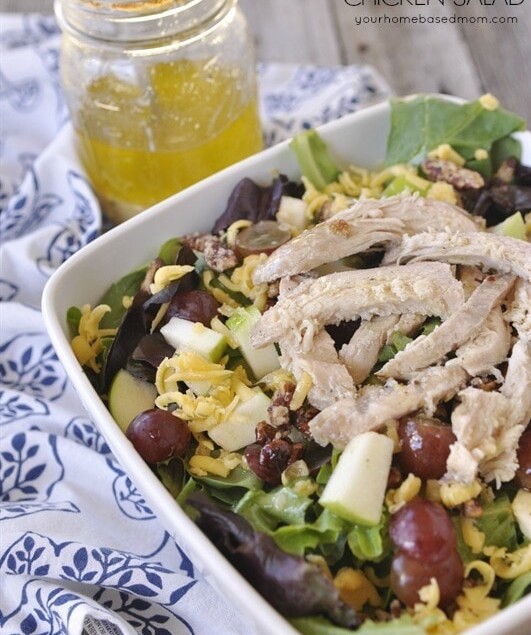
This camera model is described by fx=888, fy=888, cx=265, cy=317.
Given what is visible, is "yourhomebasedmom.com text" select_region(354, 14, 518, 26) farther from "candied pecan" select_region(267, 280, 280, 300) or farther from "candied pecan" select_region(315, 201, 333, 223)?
"candied pecan" select_region(267, 280, 280, 300)

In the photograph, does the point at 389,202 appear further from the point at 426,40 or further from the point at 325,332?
the point at 426,40

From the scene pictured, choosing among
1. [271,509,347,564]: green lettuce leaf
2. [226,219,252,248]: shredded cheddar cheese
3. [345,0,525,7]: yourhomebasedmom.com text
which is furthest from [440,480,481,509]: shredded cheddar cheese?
[345,0,525,7]: yourhomebasedmom.com text

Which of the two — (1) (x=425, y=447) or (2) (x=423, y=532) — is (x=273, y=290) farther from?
(2) (x=423, y=532)

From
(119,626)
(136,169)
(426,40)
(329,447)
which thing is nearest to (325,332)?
(329,447)

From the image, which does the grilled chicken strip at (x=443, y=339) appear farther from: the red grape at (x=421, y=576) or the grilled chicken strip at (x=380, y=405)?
the red grape at (x=421, y=576)

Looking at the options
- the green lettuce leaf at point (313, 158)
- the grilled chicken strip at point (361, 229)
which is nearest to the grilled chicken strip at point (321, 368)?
the grilled chicken strip at point (361, 229)

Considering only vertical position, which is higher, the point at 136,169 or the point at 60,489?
the point at 136,169

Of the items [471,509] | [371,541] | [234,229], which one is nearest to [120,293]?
[234,229]
